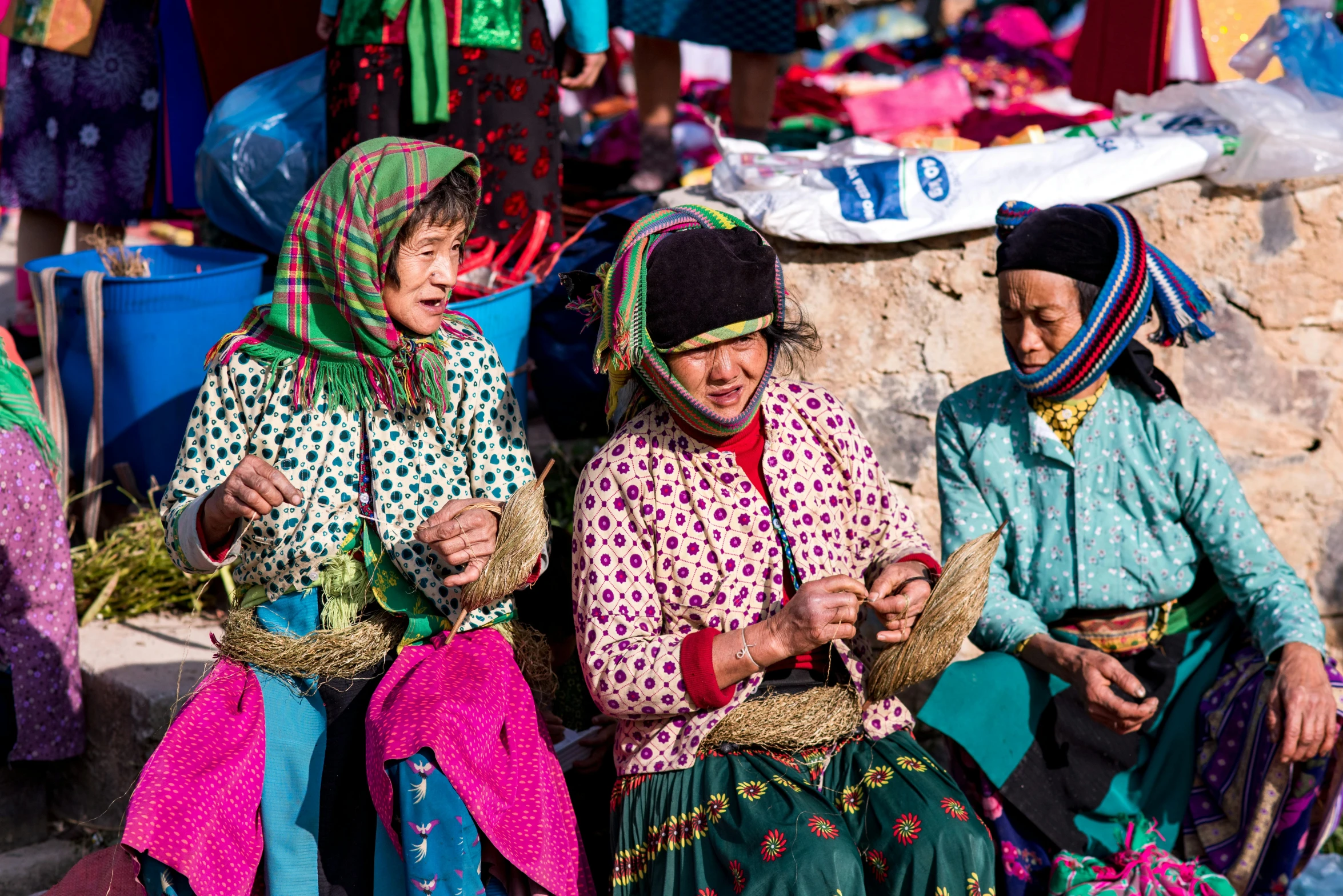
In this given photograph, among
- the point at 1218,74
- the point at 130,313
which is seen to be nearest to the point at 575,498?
the point at 130,313

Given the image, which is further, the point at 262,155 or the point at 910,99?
Answer: the point at 910,99

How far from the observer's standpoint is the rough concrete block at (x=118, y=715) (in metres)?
3.49

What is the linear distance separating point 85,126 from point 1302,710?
199 inches

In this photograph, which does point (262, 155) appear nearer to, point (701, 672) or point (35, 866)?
point (35, 866)

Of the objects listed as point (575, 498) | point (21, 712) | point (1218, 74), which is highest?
point (1218, 74)

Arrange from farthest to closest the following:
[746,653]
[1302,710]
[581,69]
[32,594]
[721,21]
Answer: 1. [721,21]
2. [581,69]
3. [32,594]
4. [1302,710]
5. [746,653]

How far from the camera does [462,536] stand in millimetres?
2523

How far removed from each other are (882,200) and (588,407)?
1327 mm

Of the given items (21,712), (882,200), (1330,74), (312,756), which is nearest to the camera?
(312,756)

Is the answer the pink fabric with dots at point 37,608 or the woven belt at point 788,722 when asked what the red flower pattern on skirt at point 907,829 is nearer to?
the woven belt at point 788,722

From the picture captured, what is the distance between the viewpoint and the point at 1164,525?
9.92 ft

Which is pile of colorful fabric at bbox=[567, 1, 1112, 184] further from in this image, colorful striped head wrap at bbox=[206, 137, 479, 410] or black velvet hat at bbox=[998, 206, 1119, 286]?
colorful striped head wrap at bbox=[206, 137, 479, 410]

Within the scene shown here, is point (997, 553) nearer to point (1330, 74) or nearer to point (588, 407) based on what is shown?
point (588, 407)

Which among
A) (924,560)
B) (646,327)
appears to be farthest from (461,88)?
(924,560)
